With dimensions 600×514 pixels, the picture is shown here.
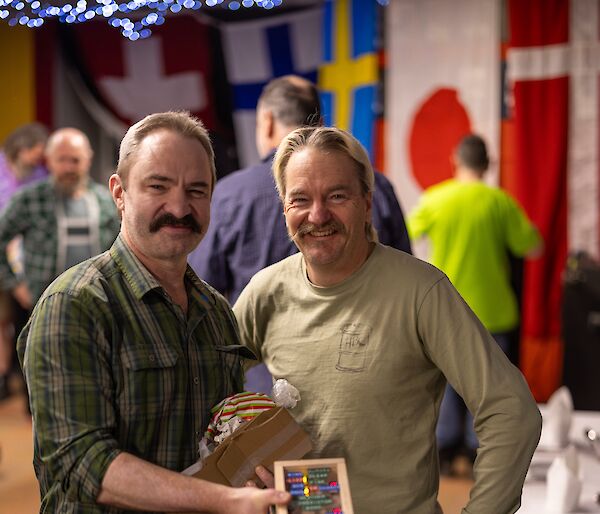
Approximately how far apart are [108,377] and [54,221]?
3.74 m

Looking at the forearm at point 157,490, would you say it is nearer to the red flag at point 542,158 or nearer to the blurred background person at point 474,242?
Result: the blurred background person at point 474,242

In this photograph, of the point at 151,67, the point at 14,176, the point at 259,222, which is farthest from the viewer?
the point at 151,67

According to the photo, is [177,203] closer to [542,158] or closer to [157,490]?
[157,490]

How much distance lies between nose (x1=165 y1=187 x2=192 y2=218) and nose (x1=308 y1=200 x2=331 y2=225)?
11.2 inches

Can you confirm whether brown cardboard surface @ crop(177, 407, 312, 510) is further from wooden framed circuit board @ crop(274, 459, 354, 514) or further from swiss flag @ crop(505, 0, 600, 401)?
swiss flag @ crop(505, 0, 600, 401)

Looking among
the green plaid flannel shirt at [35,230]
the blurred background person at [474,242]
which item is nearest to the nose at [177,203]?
the blurred background person at [474,242]

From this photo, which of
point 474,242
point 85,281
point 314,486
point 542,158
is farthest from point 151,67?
point 314,486

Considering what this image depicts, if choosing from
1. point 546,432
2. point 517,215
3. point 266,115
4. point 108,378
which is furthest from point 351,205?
point 517,215

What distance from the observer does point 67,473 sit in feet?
4.94

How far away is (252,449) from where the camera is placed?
1579 mm

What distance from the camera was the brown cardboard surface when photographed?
1554 mm

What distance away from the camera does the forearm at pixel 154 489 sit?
1.47 m

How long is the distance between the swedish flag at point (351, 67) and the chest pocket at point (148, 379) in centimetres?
439

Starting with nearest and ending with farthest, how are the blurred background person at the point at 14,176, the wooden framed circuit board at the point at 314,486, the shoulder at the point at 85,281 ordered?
the wooden framed circuit board at the point at 314,486 → the shoulder at the point at 85,281 → the blurred background person at the point at 14,176
